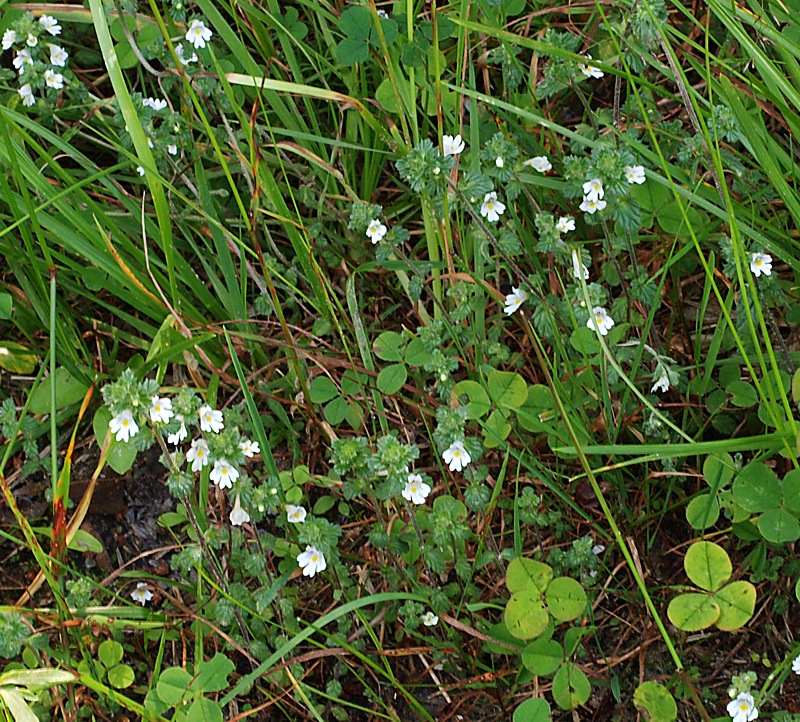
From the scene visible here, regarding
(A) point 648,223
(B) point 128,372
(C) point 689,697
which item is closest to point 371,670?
(C) point 689,697

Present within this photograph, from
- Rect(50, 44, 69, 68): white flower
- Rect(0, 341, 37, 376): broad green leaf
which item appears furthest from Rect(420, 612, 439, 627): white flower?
Rect(50, 44, 69, 68): white flower

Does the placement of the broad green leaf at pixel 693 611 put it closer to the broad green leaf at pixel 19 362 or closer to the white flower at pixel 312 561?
the white flower at pixel 312 561

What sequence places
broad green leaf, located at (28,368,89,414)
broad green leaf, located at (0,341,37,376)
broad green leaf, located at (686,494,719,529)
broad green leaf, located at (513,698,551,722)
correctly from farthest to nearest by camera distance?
broad green leaf, located at (0,341,37,376)
broad green leaf, located at (28,368,89,414)
broad green leaf, located at (686,494,719,529)
broad green leaf, located at (513,698,551,722)

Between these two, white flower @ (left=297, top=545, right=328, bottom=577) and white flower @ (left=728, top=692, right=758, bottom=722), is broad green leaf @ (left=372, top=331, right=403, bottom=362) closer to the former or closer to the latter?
white flower @ (left=297, top=545, right=328, bottom=577)

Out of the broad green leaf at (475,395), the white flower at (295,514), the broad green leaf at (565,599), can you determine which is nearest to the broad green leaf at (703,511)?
the broad green leaf at (565,599)

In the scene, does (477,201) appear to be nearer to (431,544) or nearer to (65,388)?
(431,544)
